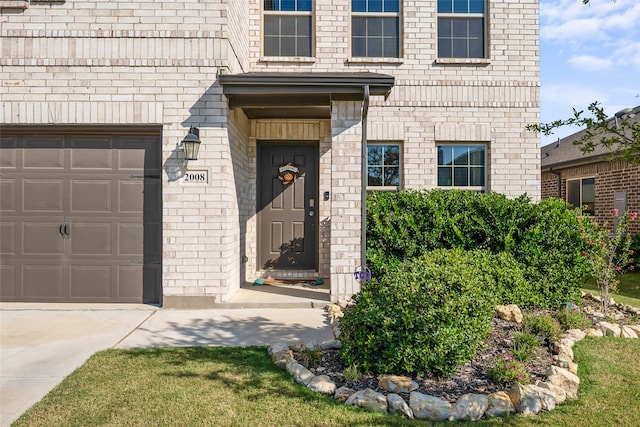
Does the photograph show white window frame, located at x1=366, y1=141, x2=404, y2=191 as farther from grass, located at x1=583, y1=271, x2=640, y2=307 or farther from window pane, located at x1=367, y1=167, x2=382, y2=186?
grass, located at x1=583, y1=271, x2=640, y2=307

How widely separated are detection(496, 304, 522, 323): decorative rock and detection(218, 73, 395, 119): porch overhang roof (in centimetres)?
337

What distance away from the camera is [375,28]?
766 cm

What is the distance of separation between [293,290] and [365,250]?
5.16 ft

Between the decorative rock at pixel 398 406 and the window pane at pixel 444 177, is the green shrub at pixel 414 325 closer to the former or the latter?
the decorative rock at pixel 398 406

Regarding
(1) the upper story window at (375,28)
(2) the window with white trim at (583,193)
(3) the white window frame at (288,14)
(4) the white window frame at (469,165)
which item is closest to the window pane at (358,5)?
(1) the upper story window at (375,28)

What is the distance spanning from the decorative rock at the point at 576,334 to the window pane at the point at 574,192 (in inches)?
354

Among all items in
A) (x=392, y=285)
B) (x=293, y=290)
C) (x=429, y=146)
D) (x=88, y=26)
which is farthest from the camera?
(x=429, y=146)

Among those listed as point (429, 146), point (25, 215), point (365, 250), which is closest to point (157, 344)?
point (365, 250)

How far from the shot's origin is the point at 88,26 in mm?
5801

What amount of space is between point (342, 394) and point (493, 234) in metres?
3.79

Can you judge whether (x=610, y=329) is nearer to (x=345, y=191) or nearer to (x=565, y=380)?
(x=565, y=380)

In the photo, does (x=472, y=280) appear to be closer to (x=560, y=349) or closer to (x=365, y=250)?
(x=560, y=349)

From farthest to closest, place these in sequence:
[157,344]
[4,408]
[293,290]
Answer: [293,290] → [157,344] → [4,408]

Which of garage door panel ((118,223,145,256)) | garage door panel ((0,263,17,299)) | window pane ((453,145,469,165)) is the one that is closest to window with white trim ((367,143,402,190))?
window pane ((453,145,469,165))
